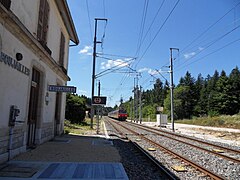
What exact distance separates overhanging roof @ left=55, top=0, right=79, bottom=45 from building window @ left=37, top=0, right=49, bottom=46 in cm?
194

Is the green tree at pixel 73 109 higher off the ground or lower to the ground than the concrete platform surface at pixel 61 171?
higher

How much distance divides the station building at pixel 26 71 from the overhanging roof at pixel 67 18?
5 centimetres

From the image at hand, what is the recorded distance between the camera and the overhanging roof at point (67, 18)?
42.7 ft

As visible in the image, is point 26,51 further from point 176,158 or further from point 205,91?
point 205,91

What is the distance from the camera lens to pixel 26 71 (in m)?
8.52

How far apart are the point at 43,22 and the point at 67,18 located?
14.7 feet

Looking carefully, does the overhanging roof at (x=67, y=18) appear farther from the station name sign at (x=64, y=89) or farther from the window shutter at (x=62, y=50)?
the station name sign at (x=64, y=89)

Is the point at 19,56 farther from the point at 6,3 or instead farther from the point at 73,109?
the point at 73,109

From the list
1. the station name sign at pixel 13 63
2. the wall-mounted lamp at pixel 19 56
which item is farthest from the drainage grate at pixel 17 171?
the wall-mounted lamp at pixel 19 56

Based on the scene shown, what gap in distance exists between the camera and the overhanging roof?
42.7 feet

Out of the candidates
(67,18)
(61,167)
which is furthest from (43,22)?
(61,167)

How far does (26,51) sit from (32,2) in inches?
74.7

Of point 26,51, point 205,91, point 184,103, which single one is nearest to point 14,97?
point 26,51

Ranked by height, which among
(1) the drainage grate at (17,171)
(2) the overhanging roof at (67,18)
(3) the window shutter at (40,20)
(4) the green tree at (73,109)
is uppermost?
(2) the overhanging roof at (67,18)
